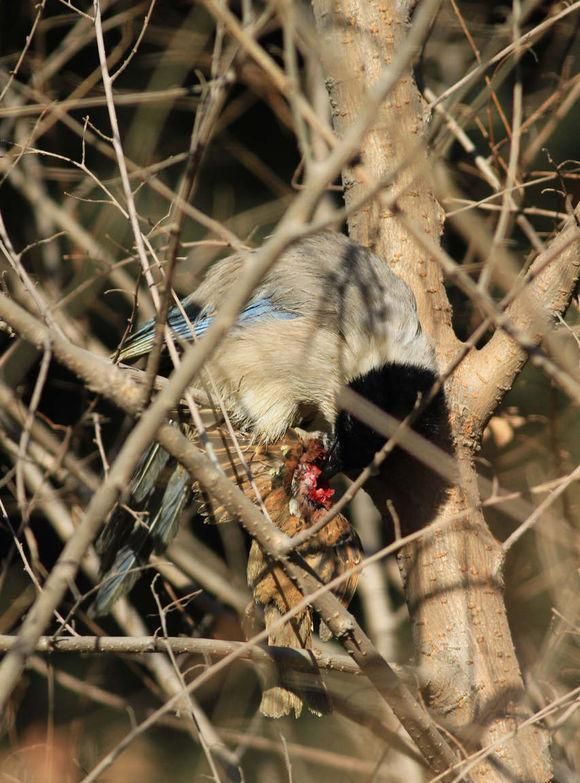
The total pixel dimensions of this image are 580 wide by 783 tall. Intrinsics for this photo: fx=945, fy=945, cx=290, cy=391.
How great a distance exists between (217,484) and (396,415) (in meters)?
1.56

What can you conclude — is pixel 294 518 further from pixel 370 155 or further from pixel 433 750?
pixel 370 155

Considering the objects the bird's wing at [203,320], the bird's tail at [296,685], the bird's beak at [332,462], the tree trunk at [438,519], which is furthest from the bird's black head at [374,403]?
the bird's tail at [296,685]

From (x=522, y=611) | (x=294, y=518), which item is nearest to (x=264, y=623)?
(x=294, y=518)

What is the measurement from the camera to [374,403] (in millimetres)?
3188

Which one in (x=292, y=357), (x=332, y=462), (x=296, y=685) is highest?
(x=292, y=357)

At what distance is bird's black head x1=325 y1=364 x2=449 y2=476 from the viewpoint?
10.0 feet

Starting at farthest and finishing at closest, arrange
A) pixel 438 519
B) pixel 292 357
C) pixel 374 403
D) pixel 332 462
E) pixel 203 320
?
pixel 203 320
pixel 292 357
pixel 374 403
pixel 332 462
pixel 438 519

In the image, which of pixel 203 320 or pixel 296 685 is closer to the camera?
pixel 296 685

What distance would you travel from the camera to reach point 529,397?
161 inches

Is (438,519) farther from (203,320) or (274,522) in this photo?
(203,320)

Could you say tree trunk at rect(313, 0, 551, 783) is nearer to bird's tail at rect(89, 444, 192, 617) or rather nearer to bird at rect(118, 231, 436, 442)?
bird at rect(118, 231, 436, 442)

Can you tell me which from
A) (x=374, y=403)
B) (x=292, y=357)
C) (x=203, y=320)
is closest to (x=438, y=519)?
(x=374, y=403)

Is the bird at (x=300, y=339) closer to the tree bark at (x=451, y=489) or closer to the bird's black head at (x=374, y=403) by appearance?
the bird's black head at (x=374, y=403)

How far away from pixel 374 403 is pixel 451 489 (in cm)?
56
